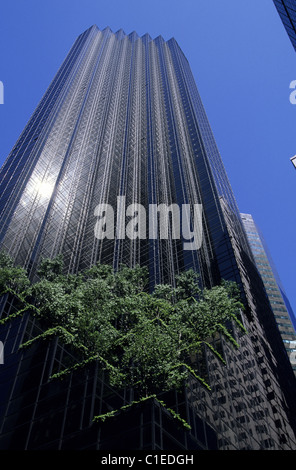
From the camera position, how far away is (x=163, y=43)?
149125 mm

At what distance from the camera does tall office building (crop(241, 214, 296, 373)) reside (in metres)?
82.8

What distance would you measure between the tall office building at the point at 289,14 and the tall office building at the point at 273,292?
52.9 metres

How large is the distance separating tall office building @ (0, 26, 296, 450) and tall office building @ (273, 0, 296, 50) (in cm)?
2811

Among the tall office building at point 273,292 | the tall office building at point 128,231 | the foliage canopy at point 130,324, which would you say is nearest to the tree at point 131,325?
the foliage canopy at point 130,324

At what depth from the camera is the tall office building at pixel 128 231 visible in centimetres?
2600

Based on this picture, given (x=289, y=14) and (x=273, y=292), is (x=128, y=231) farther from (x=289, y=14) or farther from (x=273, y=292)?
(x=273, y=292)

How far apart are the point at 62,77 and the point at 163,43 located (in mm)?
49213

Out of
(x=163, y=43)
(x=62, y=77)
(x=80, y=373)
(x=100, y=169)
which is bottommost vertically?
(x=80, y=373)

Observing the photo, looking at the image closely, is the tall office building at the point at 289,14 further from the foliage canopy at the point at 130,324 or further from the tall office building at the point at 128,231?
the tall office building at the point at 128,231

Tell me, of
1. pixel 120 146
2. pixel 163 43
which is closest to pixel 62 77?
pixel 120 146

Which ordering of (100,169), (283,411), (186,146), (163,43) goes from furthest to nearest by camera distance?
(163,43) < (186,146) < (100,169) < (283,411)

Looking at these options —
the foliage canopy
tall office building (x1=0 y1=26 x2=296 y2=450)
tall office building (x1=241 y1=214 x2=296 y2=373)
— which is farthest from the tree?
tall office building (x1=241 y1=214 x2=296 y2=373)
